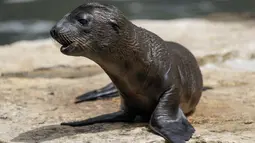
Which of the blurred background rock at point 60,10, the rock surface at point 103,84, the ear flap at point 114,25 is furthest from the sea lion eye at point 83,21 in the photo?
the blurred background rock at point 60,10

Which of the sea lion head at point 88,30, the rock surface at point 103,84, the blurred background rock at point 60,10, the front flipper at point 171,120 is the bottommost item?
the blurred background rock at point 60,10

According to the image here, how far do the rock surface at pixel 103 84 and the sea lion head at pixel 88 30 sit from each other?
0.56m

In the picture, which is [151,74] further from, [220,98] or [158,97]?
[220,98]

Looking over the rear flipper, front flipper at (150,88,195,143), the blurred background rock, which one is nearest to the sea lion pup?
front flipper at (150,88,195,143)

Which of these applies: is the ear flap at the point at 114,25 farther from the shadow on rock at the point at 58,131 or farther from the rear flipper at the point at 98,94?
the rear flipper at the point at 98,94

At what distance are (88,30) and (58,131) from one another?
731 millimetres

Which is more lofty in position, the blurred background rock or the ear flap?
the ear flap

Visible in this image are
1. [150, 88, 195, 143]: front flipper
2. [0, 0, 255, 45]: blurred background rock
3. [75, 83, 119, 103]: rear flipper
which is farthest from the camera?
[0, 0, 255, 45]: blurred background rock

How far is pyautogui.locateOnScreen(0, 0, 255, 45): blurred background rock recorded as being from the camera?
468 inches

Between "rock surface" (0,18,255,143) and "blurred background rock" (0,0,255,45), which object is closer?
"rock surface" (0,18,255,143)

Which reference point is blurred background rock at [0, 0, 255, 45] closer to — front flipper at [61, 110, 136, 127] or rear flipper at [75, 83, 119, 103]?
rear flipper at [75, 83, 119, 103]

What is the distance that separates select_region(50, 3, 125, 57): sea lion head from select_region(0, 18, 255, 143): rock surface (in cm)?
56

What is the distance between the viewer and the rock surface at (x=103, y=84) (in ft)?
13.7

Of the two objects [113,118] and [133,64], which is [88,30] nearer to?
[133,64]
